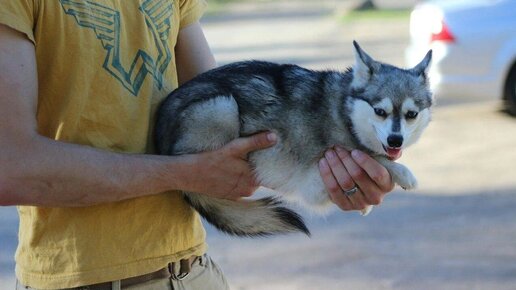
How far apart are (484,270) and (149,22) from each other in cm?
455

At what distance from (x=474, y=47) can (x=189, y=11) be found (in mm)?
8394

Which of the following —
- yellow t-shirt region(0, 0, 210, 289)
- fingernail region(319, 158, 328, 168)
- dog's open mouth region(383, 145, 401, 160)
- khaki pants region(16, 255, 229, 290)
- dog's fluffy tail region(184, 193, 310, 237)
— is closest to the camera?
yellow t-shirt region(0, 0, 210, 289)

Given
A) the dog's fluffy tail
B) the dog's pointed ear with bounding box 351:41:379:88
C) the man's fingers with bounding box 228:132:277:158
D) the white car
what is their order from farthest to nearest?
the white car < the dog's pointed ear with bounding box 351:41:379:88 < the dog's fluffy tail < the man's fingers with bounding box 228:132:277:158

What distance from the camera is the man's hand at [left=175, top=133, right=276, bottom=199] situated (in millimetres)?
2824

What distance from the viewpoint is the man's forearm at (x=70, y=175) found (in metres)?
2.55

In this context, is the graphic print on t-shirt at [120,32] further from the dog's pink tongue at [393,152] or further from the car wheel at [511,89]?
the car wheel at [511,89]

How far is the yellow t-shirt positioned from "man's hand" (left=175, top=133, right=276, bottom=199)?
12cm

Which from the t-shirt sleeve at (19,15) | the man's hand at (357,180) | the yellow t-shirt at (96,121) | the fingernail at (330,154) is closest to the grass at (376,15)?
the fingernail at (330,154)

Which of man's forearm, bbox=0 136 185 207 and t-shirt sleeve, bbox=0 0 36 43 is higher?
t-shirt sleeve, bbox=0 0 36 43

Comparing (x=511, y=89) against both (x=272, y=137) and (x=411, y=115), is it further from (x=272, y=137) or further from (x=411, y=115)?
(x=272, y=137)

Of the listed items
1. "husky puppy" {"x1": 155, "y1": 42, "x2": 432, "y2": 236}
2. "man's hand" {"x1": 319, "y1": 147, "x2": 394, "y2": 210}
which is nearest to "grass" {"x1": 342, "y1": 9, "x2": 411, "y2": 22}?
"husky puppy" {"x1": 155, "y1": 42, "x2": 432, "y2": 236}

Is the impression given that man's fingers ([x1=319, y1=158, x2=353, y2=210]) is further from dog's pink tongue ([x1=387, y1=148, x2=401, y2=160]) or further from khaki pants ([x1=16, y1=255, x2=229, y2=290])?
khaki pants ([x1=16, y1=255, x2=229, y2=290])

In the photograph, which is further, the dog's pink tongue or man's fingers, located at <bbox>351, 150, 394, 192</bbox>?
the dog's pink tongue

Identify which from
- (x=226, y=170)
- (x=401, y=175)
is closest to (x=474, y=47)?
(x=401, y=175)
